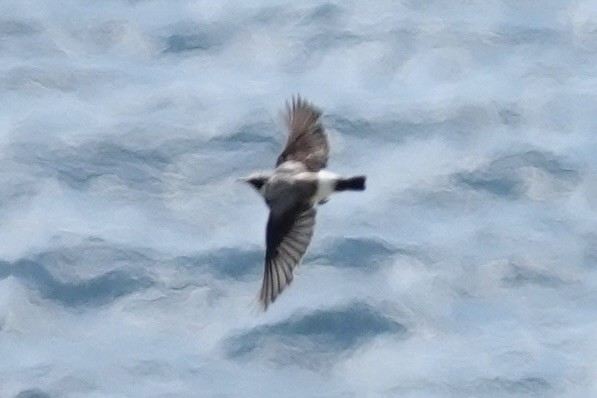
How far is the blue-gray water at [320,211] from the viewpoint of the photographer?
10695 millimetres

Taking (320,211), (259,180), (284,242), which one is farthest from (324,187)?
(320,211)

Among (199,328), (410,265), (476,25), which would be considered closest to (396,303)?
(410,265)

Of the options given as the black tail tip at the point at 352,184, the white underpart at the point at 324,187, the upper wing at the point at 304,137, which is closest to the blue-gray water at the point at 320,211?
the upper wing at the point at 304,137

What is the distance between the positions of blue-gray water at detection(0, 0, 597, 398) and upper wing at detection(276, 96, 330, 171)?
5.79 feet

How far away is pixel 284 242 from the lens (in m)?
8.95

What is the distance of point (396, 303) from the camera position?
11.0 meters

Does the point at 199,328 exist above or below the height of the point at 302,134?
below

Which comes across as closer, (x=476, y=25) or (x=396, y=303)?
(x=396, y=303)

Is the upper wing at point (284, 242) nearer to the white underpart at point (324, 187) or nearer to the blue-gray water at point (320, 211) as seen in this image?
the white underpart at point (324, 187)

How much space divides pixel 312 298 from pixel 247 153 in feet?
4.91

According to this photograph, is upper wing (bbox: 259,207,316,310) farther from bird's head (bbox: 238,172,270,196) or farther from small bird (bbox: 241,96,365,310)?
bird's head (bbox: 238,172,270,196)

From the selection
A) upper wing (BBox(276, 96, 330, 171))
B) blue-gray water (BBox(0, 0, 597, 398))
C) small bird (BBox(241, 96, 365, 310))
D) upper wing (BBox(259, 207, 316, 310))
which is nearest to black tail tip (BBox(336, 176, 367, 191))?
small bird (BBox(241, 96, 365, 310))

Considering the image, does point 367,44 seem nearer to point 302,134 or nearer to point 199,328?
point 199,328

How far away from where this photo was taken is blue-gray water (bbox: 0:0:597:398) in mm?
10695
